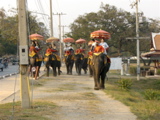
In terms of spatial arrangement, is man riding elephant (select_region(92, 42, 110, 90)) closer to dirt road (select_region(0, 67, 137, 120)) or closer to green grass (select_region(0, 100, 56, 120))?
dirt road (select_region(0, 67, 137, 120))

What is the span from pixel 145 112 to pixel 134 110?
360 millimetres

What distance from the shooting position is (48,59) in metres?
20.1

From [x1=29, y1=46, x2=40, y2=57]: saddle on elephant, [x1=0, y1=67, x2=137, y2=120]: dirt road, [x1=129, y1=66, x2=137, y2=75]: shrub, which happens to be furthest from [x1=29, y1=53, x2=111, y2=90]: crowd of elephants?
[x1=129, y1=66, x2=137, y2=75]: shrub

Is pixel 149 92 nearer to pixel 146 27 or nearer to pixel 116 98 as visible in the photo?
pixel 116 98

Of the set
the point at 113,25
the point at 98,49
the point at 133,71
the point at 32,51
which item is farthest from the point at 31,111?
the point at 113,25

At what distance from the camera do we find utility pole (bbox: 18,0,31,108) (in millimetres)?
8992

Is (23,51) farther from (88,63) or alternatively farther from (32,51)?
(88,63)

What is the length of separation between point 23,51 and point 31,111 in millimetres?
1589

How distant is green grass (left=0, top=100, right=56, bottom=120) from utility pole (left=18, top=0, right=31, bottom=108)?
317 mm

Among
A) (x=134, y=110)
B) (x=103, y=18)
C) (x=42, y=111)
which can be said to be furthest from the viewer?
(x=103, y=18)

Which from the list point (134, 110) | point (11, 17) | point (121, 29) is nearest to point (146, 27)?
point (121, 29)

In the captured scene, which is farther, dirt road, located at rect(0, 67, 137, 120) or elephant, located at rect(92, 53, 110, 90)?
elephant, located at rect(92, 53, 110, 90)

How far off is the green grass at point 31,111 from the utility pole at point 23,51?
32 centimetres

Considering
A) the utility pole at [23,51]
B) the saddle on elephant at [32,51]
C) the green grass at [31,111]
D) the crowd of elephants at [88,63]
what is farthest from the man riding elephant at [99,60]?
the saddle on elephant at [32,51]
